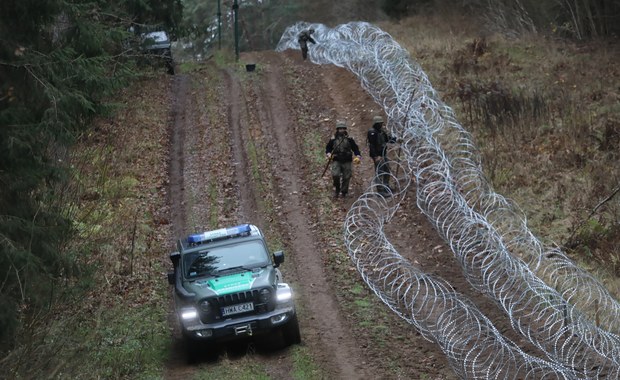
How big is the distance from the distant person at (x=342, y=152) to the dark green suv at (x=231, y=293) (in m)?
6.01

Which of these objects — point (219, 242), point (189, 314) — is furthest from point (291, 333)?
point (219, 242)

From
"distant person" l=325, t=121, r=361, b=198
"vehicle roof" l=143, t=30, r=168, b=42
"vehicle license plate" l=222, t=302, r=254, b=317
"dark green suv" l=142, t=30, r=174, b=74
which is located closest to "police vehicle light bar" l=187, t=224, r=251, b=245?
"vehicle license plate" l=222, t=302, r=254, b=317

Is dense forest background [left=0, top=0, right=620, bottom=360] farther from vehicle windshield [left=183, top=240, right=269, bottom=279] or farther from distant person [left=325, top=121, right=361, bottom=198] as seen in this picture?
distant person [left=325, top=121, right=361, bottom=198]

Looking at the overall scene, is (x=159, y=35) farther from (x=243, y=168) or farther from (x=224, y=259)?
(x=224, y=259)

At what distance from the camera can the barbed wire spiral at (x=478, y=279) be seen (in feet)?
41.3

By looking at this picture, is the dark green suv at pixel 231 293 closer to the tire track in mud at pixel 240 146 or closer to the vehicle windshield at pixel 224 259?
the vehicle windshield at pixel 224 259

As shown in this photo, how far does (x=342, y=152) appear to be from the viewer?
820 inches

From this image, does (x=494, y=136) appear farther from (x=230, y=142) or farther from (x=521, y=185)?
(x=230, y=142)

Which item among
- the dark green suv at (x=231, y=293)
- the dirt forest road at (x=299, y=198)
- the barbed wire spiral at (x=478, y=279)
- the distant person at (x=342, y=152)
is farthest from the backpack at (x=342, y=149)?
the dark green suv at (x=231, y=293)

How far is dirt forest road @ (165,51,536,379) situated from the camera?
14180 millimetres

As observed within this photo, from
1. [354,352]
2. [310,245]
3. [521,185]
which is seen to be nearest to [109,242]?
[310,245]

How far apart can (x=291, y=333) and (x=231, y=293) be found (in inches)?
48.1

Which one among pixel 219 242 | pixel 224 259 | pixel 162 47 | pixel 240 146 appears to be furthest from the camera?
pixel 162 47

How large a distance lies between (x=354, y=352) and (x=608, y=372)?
159 inches
